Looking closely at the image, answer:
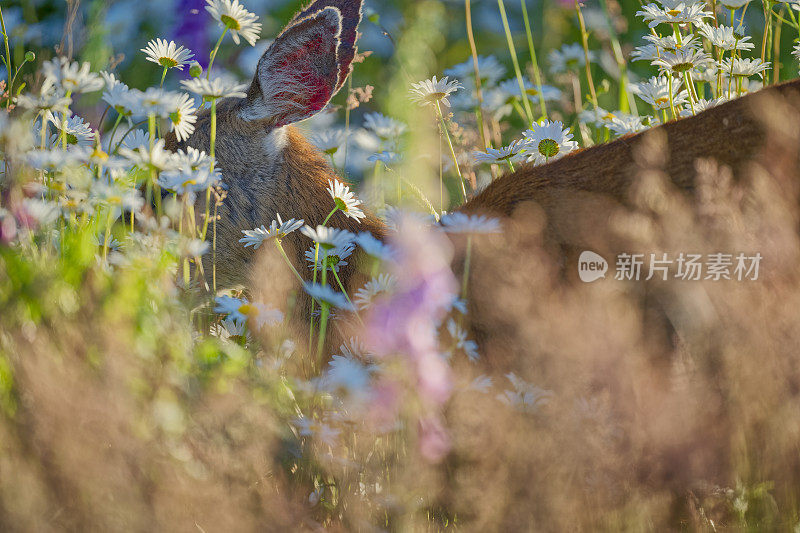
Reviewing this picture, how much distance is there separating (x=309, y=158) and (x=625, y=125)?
Result: 133 centimetres

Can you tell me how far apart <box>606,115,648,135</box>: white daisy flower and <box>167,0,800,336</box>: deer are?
0.59m

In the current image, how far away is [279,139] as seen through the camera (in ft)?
12.2

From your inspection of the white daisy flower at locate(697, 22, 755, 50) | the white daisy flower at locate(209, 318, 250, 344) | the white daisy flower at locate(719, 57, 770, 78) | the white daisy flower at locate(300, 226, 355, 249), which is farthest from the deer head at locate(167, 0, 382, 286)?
the white daisy flower at locate(719, 57, 770, 78)

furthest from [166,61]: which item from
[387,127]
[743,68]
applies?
[743,68]

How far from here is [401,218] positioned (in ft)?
7.04

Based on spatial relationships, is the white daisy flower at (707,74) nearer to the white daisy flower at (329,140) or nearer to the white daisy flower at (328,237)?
the white daisy flower at (329,140)

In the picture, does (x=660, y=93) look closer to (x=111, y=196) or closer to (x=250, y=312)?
(x=250, y=312)

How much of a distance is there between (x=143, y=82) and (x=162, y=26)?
1.53 ft

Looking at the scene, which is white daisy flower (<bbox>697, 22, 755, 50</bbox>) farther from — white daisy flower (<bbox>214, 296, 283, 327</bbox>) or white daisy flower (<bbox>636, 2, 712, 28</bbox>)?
white daisy flower (<bbox>214, 296, 283, 327</bbox>)

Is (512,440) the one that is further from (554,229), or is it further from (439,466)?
(554,229)

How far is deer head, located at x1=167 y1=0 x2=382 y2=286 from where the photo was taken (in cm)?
344

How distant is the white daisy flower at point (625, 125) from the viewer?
3480mm

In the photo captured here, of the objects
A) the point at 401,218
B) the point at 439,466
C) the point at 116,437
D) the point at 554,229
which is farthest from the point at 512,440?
the point at 554,229

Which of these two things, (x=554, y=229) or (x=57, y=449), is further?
(x=554, y=229)
